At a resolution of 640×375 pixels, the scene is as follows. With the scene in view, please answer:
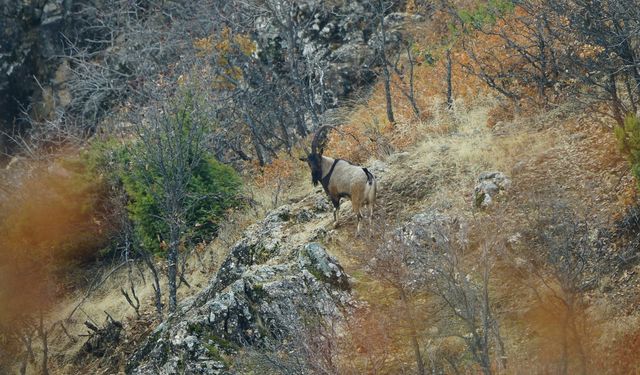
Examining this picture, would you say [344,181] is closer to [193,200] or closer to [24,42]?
[193,200]

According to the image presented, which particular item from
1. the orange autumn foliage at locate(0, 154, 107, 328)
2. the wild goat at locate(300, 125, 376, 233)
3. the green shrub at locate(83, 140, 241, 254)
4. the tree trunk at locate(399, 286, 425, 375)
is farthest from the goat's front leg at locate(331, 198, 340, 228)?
the orange autumn foliage at locate(0, 154, 107, 328)

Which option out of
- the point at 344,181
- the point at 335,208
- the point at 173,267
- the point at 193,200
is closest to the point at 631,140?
the point at 344,181

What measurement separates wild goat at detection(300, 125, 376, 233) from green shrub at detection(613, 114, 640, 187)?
3.97 meters

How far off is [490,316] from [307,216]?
6.33 metres

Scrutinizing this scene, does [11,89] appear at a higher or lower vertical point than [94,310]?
higher

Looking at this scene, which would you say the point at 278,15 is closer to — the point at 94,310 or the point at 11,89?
the point at 94,310

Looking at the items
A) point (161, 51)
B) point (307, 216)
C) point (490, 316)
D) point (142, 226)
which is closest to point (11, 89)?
point (161, 51)

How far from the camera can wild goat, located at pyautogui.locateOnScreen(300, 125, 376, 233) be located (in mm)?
15734

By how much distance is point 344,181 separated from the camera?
638 inches

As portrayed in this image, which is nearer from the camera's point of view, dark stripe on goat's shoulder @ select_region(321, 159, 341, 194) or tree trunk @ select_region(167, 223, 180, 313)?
dark stripe on goat's shoulder @ select_region(321, 159, 341, 194)

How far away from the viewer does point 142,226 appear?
72.0 feet

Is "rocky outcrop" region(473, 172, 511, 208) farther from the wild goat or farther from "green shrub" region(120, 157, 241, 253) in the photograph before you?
"green shrub" region(120, 157, 241, 253)

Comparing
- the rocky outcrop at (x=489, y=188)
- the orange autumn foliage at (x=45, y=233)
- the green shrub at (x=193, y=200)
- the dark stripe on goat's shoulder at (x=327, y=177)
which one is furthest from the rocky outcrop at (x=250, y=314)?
the orange autumn foliage at (x=45, y=233)

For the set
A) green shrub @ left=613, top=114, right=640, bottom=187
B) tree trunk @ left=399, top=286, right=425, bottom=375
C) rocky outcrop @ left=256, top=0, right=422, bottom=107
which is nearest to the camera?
tree trunk @ left=399, top=286, right=425, bottom=375
